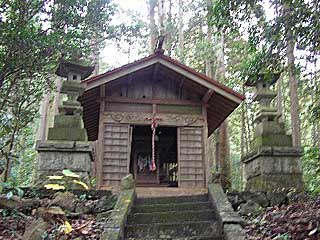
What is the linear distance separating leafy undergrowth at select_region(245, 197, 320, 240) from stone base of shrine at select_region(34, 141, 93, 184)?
12.3 ft

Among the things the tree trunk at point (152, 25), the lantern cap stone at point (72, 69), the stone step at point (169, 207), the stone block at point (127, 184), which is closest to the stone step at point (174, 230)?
the stone step at point (169, 207)

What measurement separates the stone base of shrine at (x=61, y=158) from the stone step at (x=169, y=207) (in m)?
1.90

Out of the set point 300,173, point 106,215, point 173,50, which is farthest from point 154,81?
point 173,50

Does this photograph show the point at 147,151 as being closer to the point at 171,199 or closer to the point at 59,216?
the point at 171,199

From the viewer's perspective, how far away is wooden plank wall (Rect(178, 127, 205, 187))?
10.6 metres

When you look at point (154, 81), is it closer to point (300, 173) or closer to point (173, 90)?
point (173, 90)

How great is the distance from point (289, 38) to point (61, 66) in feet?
17.8

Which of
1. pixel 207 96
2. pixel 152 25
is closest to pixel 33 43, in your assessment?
pixel 207 96

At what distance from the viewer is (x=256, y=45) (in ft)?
20.5

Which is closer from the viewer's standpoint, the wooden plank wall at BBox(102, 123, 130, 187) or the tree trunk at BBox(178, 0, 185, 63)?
the wooden plank wall at BBox(102, 123, 130, 187)

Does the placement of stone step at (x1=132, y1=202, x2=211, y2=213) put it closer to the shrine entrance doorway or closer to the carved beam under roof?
the carved beam under roof

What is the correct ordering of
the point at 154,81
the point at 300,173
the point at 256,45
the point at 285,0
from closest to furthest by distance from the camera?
the point at 285,0
the point at 256,45
the point at 300,173
the point at 154,81

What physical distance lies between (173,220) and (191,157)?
4.43m

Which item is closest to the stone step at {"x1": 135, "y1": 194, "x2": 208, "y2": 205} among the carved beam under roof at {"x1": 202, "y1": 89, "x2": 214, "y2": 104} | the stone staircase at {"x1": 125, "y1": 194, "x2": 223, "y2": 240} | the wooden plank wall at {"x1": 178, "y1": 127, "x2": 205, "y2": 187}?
the stone staircase at {"x1": 125, "y1": 194, "x2": 223, "y2": 240}
